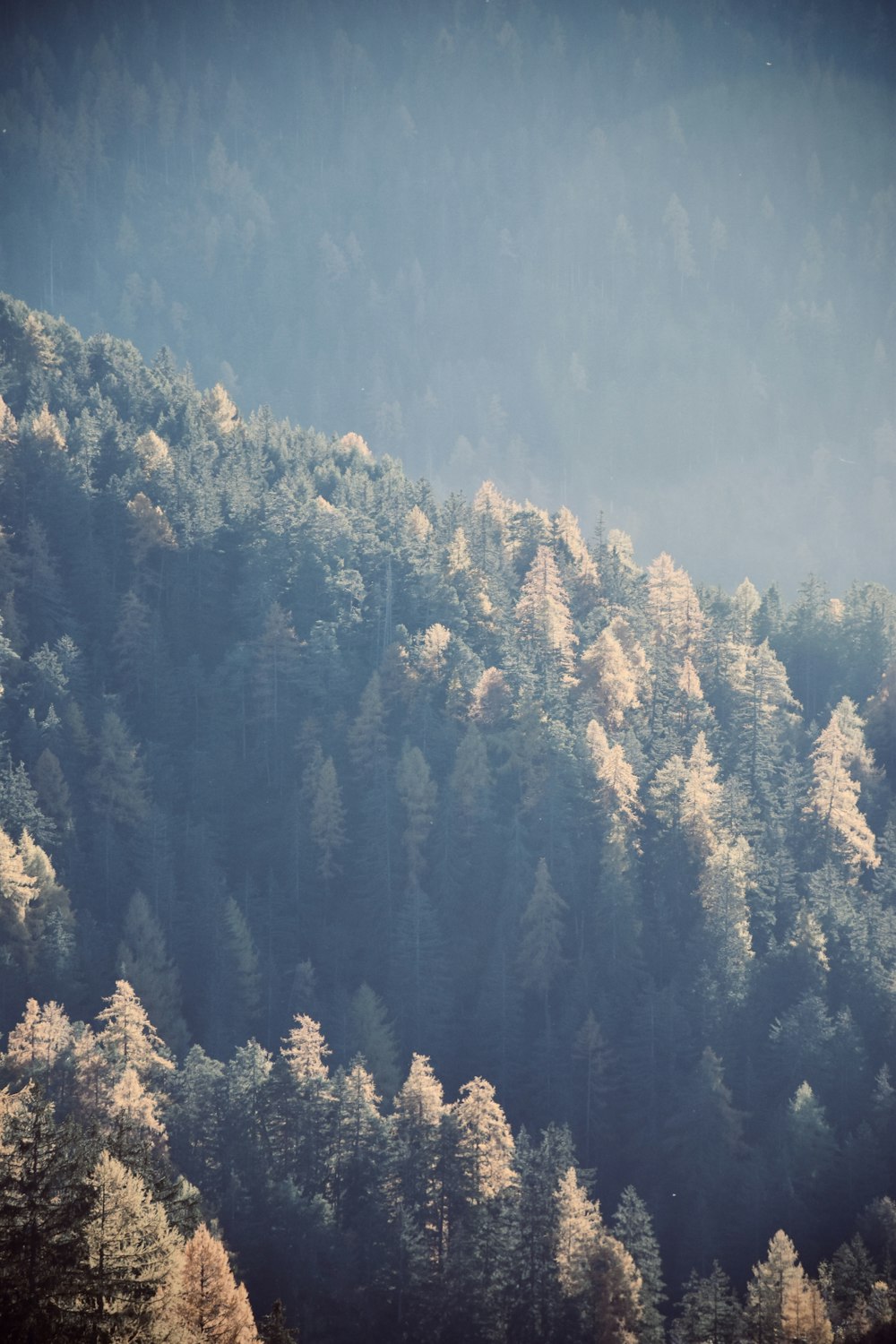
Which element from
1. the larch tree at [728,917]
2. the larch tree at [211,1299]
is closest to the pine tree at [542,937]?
the larch tree at [728,917]

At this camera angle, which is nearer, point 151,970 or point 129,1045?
point 129,1045

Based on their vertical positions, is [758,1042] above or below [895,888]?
below

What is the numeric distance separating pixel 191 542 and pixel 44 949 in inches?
1724

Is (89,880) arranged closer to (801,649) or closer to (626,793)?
(626,793)

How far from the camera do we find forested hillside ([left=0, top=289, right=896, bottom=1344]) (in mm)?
66750

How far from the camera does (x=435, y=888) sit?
340 feet

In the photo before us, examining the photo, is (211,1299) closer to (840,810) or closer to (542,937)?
(542,937)

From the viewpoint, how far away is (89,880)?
3890 inches

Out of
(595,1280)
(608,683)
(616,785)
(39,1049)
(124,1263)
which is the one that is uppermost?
(608,683)

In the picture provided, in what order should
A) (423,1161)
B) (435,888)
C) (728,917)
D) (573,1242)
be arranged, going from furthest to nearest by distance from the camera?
(435,888), (728,917), (423,1161), (573,1242)

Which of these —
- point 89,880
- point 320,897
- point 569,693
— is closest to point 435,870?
point 320,897

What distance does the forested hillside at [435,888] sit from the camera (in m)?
66.8

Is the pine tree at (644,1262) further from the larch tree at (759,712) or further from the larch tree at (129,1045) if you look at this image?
the larch tree at (759,712)

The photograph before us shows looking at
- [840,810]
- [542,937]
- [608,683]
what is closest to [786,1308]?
[542,937]
